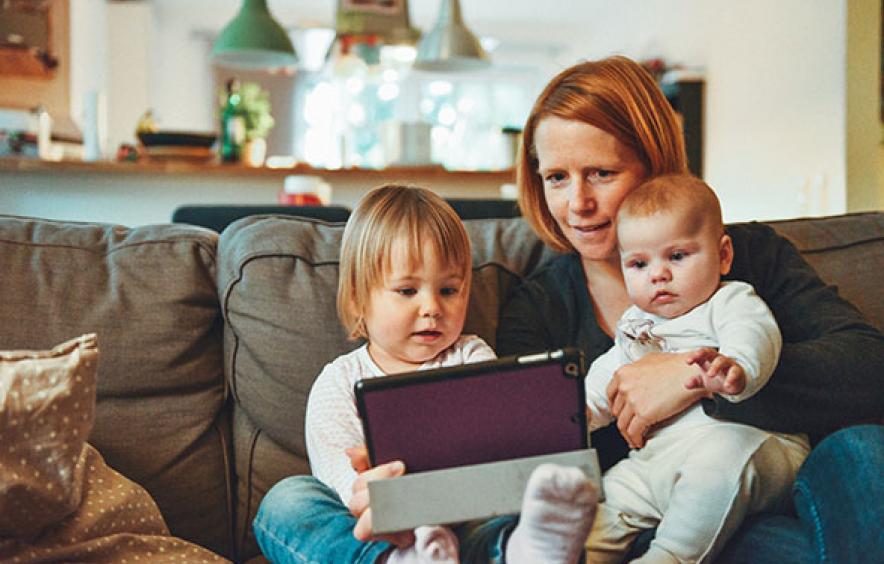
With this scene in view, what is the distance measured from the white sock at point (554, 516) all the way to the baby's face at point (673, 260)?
0.47 meters

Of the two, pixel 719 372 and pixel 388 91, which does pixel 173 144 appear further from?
pixel 388 91

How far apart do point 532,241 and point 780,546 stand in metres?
0.75

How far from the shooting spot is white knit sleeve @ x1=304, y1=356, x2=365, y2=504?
122 centimetres

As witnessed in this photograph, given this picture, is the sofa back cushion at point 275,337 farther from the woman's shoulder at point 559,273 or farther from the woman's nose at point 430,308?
the woman's nose at point 430,308

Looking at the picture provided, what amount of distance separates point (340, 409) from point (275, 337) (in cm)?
24

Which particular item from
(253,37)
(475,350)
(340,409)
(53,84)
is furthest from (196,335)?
(53,84)

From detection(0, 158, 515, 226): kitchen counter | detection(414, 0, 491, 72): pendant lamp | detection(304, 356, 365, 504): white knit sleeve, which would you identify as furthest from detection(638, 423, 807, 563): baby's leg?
detection(414, 0, 491, 72): pendant lamp

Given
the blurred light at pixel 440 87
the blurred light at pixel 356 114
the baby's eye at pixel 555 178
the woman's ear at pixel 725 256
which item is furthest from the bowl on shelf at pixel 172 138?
the blurred light at pixel 440 87

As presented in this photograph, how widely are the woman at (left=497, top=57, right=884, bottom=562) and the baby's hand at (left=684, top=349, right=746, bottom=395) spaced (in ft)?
0.23

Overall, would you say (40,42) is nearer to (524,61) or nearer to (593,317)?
(524,61)

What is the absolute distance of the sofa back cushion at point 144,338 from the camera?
1414mm

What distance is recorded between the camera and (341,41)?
527 cm

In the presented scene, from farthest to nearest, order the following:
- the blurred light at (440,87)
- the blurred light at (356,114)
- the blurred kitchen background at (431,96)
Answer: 1. the blurred light at (440,87)
2. the blurred light at (356,114)
3. the blurred kitchen background at (431,96)

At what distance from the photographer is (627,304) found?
1.50m
